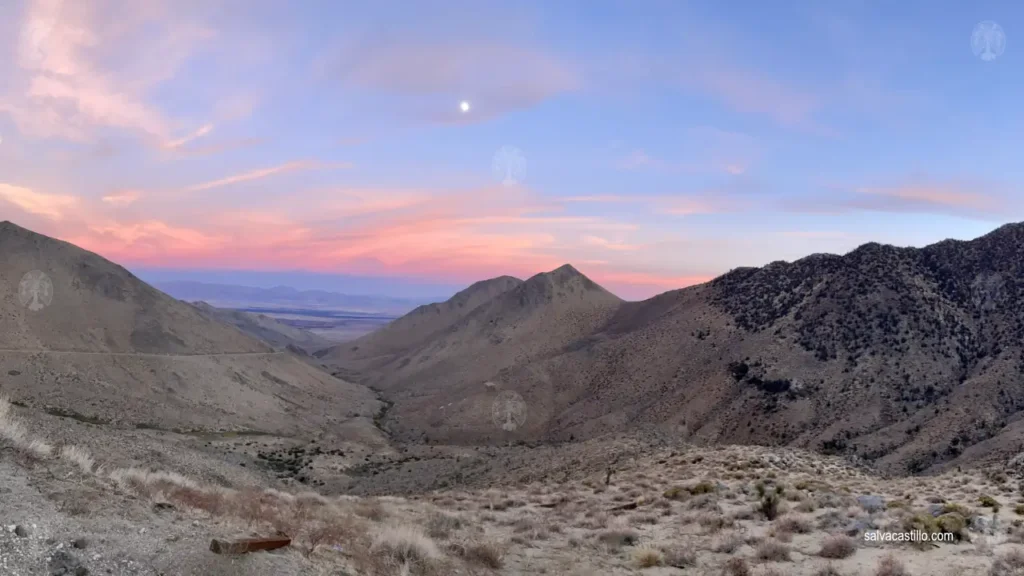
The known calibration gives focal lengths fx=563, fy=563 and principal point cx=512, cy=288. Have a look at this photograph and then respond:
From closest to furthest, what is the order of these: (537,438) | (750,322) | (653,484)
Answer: (653,484) < (537,438) < (750,322)

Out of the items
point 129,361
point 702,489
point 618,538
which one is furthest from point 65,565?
point 129,361

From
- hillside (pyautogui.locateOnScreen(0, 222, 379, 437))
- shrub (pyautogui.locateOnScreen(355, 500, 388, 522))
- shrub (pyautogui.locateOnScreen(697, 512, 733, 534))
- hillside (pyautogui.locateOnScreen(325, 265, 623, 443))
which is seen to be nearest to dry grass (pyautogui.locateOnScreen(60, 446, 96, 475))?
shrub (pyautogui.locateOnScreen(355, 500, 388, 522))

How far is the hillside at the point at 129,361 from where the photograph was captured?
148 ft

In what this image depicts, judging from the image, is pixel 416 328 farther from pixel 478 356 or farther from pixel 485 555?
pixel 485 555

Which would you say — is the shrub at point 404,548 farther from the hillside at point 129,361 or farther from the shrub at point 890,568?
the hillside at point 129,361

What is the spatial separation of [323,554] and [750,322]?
187 ft

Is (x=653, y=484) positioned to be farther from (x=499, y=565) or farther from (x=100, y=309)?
(x=100, y=309)

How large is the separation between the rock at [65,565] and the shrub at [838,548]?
1227 cm

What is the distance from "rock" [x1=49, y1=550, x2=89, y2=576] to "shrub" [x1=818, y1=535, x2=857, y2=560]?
12.3 meters

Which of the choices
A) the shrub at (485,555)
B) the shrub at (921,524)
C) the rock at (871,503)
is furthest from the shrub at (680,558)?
the rock at (871,503)

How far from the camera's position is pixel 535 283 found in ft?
388

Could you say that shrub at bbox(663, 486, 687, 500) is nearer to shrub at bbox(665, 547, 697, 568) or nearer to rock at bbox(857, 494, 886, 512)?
rock at bbox(857, 494, 886, 512)

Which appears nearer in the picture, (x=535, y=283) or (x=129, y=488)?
(x=129, y=488)

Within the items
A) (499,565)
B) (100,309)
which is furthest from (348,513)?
(100,309)
